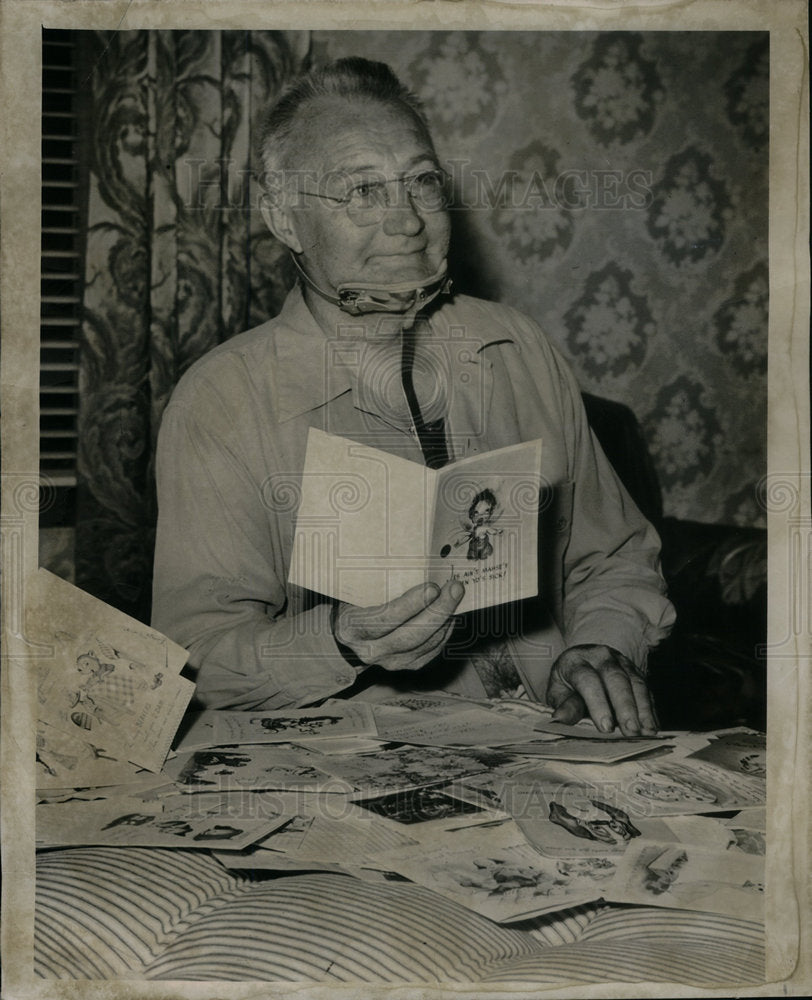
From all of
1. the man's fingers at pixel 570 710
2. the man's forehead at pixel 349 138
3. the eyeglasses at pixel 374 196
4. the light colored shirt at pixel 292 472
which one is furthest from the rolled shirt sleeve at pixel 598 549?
the man's forehead at pixel 349 138

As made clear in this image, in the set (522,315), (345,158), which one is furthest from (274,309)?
(522,315)

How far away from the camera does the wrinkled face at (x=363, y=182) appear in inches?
105

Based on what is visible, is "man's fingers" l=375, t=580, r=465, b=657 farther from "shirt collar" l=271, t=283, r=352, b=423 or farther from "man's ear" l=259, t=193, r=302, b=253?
"man's ear" l=259, t=193, r=302, b=253

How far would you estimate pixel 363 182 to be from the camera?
8.76 ft

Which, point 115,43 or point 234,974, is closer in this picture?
point 234,974

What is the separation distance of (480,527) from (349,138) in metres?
0.96

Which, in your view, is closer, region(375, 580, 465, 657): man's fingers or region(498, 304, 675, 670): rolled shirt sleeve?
region(375, 580, 465, 657): man's fingers

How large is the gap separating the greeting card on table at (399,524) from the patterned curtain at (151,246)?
393 mm

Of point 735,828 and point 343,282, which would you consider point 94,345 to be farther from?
point 735,828

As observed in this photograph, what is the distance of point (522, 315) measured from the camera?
2766 mm

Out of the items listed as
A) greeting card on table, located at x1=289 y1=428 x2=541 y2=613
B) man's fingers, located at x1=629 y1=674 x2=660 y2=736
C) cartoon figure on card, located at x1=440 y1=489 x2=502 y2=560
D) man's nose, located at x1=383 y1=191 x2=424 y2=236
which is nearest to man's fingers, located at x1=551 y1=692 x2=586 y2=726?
man's fingers, located at x1=629 y1=674 x2=660 y2=736

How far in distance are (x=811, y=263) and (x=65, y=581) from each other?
194 cm

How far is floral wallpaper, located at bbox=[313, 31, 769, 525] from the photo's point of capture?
2.71 m

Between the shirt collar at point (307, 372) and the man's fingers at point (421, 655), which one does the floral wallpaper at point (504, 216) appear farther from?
the man's fingers at point (421, 655)
